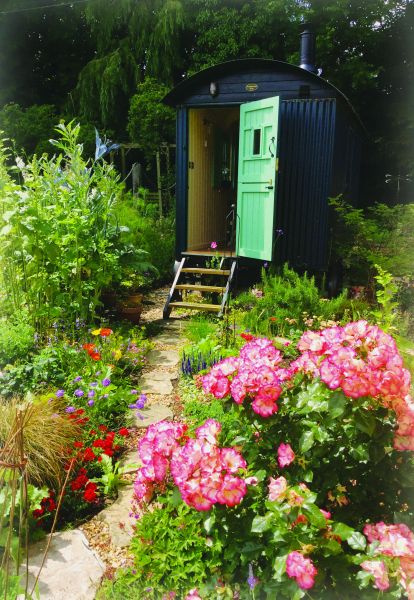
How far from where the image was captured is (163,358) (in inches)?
190

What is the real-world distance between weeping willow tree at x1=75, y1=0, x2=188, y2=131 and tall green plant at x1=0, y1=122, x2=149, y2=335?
27.8 ft

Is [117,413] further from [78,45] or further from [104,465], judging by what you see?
[78,45]

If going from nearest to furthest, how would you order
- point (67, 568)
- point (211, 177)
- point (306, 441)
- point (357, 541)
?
1. point (357, 541)
2. point (306, 441)
3. point (67, 568)
4. point (211, 177)

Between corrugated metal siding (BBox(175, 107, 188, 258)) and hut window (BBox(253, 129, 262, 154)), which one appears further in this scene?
corrugated metal siding (BBox(175, 107, 188, 258))

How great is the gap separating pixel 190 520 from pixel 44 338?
2.82 m

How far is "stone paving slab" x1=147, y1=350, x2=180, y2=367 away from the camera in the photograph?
4668mm


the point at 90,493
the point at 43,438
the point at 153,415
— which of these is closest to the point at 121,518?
the point at 90,493

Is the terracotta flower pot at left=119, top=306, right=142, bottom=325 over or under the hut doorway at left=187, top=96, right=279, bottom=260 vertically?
under

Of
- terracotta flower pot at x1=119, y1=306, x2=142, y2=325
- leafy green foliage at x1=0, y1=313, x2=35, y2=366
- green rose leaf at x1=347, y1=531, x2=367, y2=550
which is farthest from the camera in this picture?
terracotta flower pot at x1=119, y1=306, x2=142, y2=325

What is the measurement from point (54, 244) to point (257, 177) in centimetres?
306

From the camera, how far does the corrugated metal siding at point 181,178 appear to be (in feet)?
23.5

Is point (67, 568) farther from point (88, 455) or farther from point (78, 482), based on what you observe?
point (88, 455)

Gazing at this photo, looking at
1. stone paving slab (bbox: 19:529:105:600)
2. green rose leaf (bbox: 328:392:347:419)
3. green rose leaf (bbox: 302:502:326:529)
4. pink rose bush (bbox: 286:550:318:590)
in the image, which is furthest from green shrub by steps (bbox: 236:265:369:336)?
pink rose bush (bbox: 286:550:318:590)

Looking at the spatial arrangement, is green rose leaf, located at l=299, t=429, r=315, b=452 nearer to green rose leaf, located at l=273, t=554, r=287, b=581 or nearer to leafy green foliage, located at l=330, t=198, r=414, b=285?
green rose leaf, located at l=273, t=554, r=287, b=581
